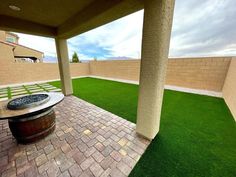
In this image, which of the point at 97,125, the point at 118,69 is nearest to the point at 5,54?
the point at 118,69

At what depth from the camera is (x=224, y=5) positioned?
2699 millimetres

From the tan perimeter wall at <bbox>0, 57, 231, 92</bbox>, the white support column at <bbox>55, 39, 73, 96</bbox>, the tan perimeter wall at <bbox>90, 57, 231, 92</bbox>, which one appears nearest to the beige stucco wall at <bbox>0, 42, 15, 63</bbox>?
the tan perimeter wall at <bbox>0, 57, 231, 92</bbox>

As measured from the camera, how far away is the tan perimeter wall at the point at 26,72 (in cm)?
691

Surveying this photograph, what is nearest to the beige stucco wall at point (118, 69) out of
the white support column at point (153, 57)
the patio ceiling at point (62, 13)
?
the patio ceiling at point (62, 13)

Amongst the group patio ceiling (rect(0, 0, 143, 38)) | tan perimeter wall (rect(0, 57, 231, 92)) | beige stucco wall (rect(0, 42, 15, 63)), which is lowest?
tan perimeter wall (rect(0, 57, 231, 92))

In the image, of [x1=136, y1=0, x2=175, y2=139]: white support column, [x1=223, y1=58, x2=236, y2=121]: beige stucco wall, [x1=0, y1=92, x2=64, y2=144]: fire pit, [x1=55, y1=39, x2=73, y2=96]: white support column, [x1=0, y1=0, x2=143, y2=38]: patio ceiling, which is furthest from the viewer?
[x1=55, y1=39, x2=73, y2=96]: white support column

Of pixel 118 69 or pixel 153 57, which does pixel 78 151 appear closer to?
pixel 153 57

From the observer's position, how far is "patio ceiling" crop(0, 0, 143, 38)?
1.92 metres

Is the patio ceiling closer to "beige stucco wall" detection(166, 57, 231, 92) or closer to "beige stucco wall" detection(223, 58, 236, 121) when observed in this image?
"beige stucco wall" detection(223, 58, 236, 121)

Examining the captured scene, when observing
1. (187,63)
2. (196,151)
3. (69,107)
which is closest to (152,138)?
(196,151)

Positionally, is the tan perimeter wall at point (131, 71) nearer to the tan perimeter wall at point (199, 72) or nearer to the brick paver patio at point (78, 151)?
the tan perimeter wall at point (199, 72)

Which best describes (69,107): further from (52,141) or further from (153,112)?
(153,112)

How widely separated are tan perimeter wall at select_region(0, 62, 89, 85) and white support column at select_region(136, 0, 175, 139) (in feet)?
30.5

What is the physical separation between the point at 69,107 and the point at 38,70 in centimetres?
693
